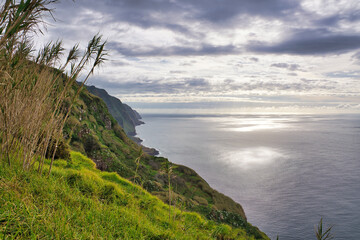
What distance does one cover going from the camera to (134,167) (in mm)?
42938

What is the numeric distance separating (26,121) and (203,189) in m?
42.3

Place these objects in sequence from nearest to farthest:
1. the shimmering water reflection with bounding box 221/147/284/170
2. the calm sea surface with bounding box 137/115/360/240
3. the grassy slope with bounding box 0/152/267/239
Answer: the grassy slope with bounding box 0/152/267/239
the calm sea surface with bounding box 137/115/360/240
the shimmering water reflection with bounding box 221/147/284/170

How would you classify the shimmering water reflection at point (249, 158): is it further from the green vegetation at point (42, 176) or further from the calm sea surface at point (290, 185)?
the green vegetation at point (42, 176)

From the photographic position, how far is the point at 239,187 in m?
103

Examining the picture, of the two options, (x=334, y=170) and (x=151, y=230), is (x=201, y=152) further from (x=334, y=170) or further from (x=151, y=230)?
(x=151, y=230)

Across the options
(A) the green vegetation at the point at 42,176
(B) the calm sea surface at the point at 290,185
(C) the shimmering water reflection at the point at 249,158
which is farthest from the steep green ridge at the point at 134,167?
(C) the shimmering water reflection at the point at 249,158

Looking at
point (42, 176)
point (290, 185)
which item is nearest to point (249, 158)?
point (290, 185)

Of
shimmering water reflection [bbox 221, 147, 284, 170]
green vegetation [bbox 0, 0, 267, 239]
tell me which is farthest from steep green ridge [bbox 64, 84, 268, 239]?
shimmering water reflection [bbox 221, 147, 284, 170]

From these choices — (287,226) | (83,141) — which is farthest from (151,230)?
(287,226)

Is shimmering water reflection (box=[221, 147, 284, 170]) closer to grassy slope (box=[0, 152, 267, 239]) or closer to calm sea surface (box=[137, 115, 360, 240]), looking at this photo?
calm sea surface (box=[137, 115, 360, 240])

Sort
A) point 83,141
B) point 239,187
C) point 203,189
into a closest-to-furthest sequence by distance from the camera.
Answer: point 83,141, point 203,189, point 239,187

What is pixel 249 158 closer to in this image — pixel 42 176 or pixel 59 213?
pixel 42 176

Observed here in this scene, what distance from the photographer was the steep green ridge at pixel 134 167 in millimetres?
28781

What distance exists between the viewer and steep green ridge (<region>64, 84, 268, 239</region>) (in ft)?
94.4
